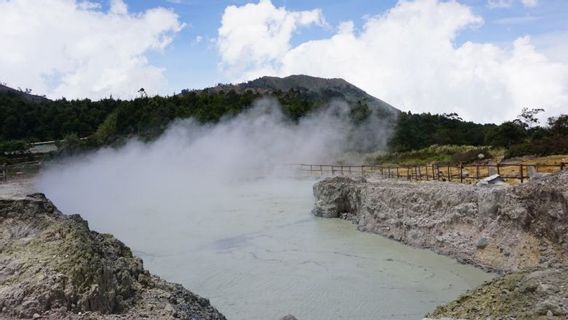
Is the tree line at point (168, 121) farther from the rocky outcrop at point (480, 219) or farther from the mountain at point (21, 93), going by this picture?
the rocky outcrop at point (480, 219)

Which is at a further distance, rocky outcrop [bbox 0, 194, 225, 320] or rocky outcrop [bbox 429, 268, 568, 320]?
rocky outcrop [bbox 0, 194, 225, 320]

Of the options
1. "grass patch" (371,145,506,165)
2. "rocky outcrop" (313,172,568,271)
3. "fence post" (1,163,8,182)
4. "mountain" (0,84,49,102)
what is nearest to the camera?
"rocky outcrop" (313,172,568,271)

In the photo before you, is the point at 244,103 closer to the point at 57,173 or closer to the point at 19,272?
the point at 57,173

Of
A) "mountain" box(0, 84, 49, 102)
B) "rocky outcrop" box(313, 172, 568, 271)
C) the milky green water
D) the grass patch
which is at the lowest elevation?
the milky green water

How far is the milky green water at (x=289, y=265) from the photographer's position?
35.6 feet

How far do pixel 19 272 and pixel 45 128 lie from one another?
65577 mm

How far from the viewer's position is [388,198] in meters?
17.8

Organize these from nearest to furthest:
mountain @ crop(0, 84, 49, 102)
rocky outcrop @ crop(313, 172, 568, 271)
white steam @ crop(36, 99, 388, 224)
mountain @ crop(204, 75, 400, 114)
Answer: rocky outcrop @ crop(313, 172, 568, 271) → white steam @ crop(36, 99, 388, 224) → mountain @ crop(0, 84, 49, 102) → mountain @ crop(204, 75, 400, 114)

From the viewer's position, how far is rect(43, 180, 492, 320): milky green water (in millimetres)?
10852

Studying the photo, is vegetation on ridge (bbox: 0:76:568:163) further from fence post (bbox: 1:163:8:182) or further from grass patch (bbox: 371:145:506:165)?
fence post (bbox: 1:163:8:182)

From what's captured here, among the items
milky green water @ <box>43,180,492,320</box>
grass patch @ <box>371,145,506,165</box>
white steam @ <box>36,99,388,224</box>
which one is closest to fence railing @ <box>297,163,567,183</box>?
grass patch @ <box>371,145,506,165</box>

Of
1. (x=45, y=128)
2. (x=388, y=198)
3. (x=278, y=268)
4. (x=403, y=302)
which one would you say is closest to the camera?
(x=403, y=302)

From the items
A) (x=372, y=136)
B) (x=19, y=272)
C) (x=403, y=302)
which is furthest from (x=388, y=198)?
(x=372, y=136)

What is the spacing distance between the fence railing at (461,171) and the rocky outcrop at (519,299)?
828cm
